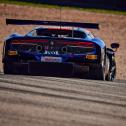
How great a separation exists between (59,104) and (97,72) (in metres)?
3.85

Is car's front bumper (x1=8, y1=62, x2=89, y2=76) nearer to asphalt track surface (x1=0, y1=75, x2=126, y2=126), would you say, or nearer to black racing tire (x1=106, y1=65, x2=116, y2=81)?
asphalt track surface (x1=0, y1=75, x2=126, y2=126)

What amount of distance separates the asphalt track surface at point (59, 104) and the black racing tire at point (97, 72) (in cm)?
99

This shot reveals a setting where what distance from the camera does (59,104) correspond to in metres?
6.17

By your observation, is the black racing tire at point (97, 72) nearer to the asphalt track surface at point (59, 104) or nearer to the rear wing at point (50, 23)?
the rear wing at point (50, 23)

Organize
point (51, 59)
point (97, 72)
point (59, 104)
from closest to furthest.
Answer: point (59, 104)
point (51, 59)
point (97, 72)

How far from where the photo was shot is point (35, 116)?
5.19m

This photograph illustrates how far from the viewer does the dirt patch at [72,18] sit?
2339 centimetres

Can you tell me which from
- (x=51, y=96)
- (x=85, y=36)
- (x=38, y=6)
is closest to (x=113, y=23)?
(x=38, y=6)

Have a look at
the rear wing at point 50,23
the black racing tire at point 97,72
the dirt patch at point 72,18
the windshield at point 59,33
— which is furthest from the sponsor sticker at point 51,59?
the dirt patch at point 72,18

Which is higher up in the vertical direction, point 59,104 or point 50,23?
point 50,23

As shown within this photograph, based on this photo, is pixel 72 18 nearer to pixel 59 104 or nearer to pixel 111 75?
pixel 111 75

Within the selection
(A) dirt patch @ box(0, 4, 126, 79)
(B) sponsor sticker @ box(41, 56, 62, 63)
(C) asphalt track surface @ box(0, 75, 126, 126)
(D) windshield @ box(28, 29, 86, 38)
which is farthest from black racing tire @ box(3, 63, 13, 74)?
(A) dirt patch @ box(0, 4, 126, 79)

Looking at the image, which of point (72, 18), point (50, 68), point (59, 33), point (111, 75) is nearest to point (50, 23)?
point (59, 33)

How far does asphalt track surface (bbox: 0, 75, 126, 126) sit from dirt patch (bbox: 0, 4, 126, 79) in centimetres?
1314
